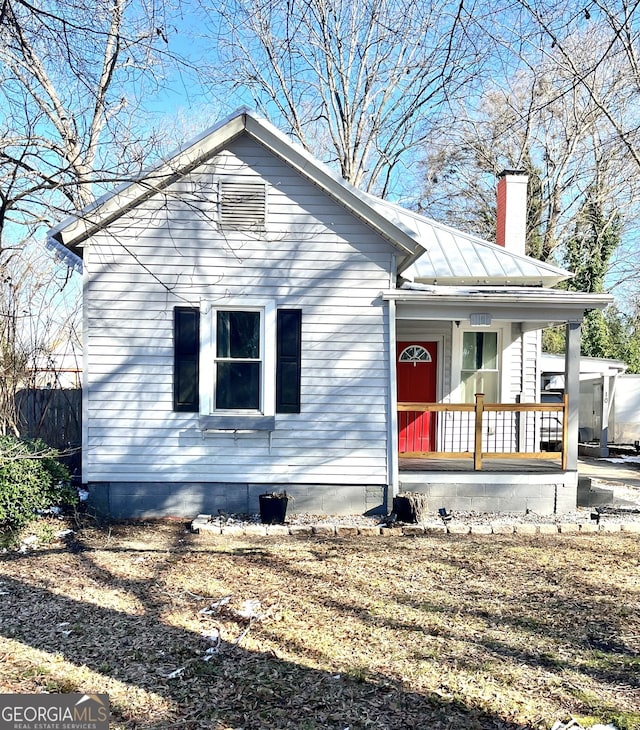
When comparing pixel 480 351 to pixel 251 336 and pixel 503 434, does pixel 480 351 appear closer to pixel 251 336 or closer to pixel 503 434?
pixel 503 434

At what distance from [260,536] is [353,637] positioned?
3386mm

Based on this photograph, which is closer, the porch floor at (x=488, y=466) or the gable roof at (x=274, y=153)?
the gable roof at (x=274, y=153)

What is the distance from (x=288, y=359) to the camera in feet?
28.0

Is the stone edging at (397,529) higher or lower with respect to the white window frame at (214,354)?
lower

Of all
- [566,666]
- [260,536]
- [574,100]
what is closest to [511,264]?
[260,536]

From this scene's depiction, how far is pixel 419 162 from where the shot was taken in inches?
1068

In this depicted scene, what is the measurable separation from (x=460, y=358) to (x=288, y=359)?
3.84 metres

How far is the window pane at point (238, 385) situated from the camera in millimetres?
8547

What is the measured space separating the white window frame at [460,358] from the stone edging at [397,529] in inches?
125

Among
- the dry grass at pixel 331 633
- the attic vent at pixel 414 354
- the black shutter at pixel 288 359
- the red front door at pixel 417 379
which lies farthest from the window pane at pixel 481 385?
the dry grass at pixel 331 633

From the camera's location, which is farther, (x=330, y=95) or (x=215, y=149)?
(x=330, y=95)

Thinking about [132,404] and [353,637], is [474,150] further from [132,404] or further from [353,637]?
[353,637]

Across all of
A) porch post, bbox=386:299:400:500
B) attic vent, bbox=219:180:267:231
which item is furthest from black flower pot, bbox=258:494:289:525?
attic vent, bbox=219:180:267:231

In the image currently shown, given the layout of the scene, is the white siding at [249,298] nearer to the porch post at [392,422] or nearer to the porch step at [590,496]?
the porch post at [392,422]
